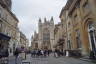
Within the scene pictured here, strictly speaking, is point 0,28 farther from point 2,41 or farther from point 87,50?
point 87,50

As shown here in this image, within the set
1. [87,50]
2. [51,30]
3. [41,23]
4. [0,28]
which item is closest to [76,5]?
[87,50]

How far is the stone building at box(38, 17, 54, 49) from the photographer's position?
84.0 meters

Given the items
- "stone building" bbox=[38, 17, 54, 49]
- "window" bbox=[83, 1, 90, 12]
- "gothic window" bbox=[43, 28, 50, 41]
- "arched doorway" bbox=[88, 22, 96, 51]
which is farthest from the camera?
"gothic window" bbox=[43, 28, 50, 41]

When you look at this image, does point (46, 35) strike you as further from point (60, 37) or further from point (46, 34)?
point (60, 37)

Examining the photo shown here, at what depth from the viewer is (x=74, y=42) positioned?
846 inches

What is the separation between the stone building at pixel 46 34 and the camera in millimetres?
83969

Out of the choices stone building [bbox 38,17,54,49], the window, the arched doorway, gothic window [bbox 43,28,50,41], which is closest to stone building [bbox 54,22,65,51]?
the window

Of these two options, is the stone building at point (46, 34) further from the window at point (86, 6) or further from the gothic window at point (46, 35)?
the window at point (86, 6)

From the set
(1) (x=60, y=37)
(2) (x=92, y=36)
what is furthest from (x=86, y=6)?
(1) (x=60, y=37)

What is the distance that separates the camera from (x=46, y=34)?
87.1m

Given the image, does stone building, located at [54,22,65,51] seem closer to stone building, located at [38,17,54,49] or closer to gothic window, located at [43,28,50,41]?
stone building, located at [38,17,54,49]

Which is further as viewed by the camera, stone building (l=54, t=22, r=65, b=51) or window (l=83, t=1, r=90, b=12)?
stone building (l=54, t=22, r=65, b=51)

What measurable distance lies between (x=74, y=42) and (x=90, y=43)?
5.62m

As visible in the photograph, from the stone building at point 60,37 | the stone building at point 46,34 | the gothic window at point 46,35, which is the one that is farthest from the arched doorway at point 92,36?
the gothic window at point 46,35
